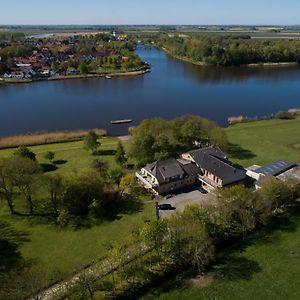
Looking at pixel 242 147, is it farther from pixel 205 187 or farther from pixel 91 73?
pixel 91 73

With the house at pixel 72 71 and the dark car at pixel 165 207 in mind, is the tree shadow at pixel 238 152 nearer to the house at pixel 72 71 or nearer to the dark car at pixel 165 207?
the dark car at pixel 165 207

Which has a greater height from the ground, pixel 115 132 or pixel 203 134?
pixel 203 134

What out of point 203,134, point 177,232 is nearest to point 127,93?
point 203,134

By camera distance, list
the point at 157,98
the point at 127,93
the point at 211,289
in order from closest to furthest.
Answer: the point at 211,289, the point at 157,98, the point at 127,93

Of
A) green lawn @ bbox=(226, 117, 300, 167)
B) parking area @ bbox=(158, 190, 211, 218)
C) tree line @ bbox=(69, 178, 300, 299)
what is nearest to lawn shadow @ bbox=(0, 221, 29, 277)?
tree line @ bbox=(69, 178, 300, 299)

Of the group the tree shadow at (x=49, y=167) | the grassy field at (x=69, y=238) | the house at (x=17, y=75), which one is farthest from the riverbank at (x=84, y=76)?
the grassy field at (x=69, y=238)

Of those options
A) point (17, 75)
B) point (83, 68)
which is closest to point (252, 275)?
point (83, 68)
